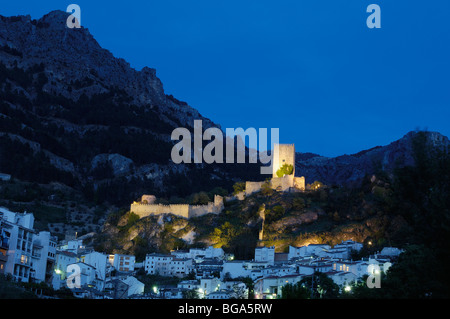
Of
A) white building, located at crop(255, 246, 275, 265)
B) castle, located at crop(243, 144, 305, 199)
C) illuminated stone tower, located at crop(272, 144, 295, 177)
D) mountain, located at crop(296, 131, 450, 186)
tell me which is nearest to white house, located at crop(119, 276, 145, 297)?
white building, located at crop(255, 246, 275, 265)

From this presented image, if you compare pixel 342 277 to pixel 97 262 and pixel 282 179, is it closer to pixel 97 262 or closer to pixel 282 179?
pixel 97 262

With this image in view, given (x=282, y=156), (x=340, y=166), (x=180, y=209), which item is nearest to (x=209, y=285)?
(x=180, y=209)

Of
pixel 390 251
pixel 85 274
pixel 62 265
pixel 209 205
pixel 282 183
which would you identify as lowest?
pixel 85 274

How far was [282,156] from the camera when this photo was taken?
8406cm

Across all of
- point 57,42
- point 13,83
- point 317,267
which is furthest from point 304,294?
point 57,42

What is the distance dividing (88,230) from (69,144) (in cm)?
3997

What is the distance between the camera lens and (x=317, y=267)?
49.1 metres

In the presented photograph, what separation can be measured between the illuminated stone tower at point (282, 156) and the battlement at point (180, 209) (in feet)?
37.7

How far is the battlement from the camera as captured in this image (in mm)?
74125

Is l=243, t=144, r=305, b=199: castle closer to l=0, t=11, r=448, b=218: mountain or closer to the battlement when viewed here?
the battlement

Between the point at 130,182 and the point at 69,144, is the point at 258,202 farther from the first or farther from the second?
the point at 69,144

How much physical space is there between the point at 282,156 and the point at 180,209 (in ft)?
59.0

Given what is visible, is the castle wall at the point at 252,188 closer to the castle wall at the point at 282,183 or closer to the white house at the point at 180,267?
the castle wall at the point at 282,183

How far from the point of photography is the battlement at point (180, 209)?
74.1 meters
